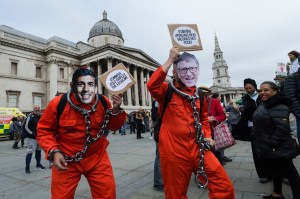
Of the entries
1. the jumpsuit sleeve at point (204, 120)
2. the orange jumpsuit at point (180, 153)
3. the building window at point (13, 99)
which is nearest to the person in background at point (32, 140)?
the orange jumpsuit at point (180, 153)

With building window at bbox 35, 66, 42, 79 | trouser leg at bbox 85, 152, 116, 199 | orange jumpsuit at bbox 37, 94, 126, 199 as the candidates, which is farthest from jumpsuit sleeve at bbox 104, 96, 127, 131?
A: building window at bbox 35, 66, 42, 79

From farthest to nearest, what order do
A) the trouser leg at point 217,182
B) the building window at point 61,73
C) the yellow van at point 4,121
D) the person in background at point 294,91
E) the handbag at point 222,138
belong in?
the building window at point 61,73
the yellow van at point 4,121
the handbag at point 222,138
the person in background at point 294,91
the trouser leg at point 217,182

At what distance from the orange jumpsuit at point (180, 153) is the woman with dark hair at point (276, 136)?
134cm

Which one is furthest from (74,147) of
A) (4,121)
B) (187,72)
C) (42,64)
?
(42,64)

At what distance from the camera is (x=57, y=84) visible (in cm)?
3284

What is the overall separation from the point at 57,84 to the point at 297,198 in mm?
33643

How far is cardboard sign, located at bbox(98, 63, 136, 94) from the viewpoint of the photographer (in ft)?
8.31

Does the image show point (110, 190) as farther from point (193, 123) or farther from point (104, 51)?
point (104, 51)

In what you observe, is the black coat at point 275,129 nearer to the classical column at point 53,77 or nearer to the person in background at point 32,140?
the person in background at point 32,140

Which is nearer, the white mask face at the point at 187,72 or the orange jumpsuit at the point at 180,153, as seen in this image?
the orange jumpsuit at the point at 180,153

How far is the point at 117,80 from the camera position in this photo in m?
2.60

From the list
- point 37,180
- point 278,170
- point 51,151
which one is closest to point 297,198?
point 278,170

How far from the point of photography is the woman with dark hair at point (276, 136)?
3.12m

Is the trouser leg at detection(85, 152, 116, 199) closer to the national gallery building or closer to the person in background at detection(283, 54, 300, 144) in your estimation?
the person in background at detection(283, 54, 300, 144)
